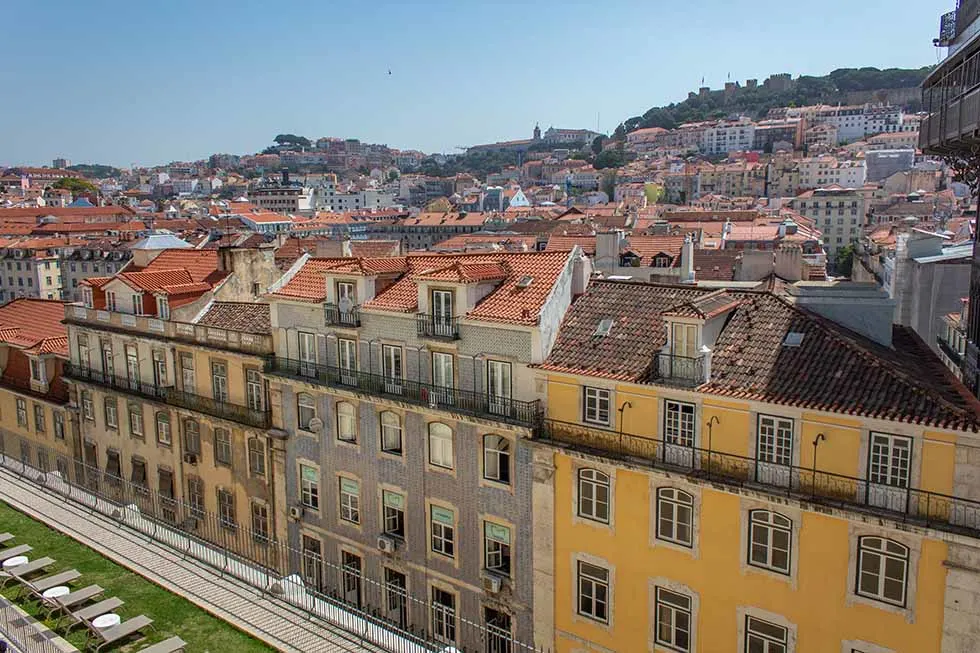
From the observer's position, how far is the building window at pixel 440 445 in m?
23.0

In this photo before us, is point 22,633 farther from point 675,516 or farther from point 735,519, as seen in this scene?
point 735,519

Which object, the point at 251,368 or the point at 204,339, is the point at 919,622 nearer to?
the point at 251,368

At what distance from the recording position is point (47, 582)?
61.9 ft

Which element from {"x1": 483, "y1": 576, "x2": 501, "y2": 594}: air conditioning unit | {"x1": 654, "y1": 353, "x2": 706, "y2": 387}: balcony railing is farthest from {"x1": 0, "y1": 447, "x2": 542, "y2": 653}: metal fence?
{"x1": 654, "y1": 353, "x2": 706, "y2": 387}: balcony railing

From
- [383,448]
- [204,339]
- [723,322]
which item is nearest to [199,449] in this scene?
[204,339]

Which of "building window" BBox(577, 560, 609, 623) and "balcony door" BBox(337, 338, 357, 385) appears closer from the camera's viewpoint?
"building window" BBox(577, 560, 609, 623)

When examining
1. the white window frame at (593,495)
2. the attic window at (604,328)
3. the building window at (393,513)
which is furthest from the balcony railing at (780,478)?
the building window at (393,513)

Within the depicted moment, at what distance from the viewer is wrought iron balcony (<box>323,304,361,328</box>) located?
2506 centimetres

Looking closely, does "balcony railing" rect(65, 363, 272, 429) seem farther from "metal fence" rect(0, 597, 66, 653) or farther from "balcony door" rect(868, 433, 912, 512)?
"balcony door" rect(868, 433, 912, 512)

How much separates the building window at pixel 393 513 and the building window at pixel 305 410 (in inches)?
148

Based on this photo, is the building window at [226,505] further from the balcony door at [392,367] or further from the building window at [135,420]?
the balcony door at [392,367]

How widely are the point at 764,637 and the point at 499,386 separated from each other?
8952 millimetres

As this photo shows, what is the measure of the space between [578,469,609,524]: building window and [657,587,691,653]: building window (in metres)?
2.26

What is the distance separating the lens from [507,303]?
22.1m
